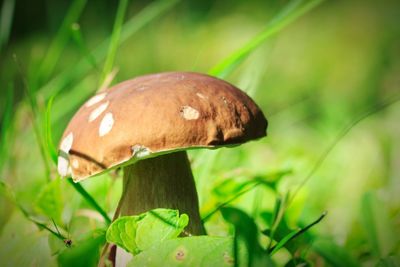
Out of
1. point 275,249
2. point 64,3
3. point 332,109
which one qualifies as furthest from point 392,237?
point 64,3

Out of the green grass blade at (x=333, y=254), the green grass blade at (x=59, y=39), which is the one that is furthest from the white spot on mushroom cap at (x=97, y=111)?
the green grass blade at (x=59, y=39)

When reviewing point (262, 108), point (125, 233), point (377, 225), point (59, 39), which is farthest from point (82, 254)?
point (262, 108)

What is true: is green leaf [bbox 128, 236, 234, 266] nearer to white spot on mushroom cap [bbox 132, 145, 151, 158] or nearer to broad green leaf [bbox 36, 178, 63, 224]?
white spot on mushroom cap [bbox 132, 145, 151, 158]

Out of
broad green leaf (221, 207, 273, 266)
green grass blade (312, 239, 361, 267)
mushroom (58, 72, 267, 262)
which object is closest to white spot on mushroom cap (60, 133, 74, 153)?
mushroom (58, 72, 267, 262)

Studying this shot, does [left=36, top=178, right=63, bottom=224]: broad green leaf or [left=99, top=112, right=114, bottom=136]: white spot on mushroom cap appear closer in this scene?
[left=99, top=112, right=114, bottom=136]: white spot on mushroom cap

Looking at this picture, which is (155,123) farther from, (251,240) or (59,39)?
(59,39)

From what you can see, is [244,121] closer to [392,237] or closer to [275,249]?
[275,249]

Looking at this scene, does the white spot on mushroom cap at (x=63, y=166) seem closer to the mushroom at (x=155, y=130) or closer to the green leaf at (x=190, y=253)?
the mushroom at (x=155, y=130)
